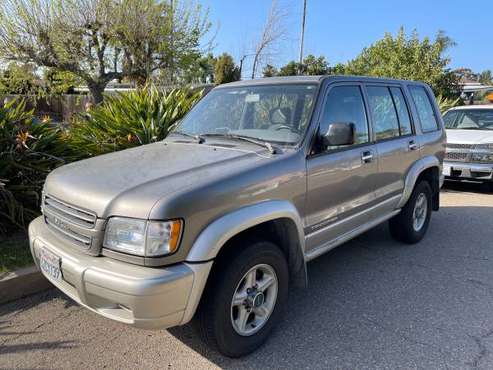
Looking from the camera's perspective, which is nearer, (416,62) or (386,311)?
(386,311)

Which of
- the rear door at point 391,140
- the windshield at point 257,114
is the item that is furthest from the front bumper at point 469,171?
the windshield at point 257,114

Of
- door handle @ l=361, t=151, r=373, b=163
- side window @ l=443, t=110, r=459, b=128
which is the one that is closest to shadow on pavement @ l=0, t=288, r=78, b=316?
door handle @ l=361, t=151, r=373, b=163

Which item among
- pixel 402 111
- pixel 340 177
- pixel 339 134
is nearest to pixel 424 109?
pixel 402 111

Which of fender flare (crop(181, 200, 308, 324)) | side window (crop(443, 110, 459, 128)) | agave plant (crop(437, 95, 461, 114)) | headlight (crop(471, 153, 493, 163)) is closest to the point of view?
fender flare (crop(181, 200, 308, 324))

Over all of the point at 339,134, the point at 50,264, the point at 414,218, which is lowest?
the point at 414,218

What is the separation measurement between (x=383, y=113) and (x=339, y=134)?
1377 millimetres

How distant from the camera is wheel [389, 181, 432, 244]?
4.77 m

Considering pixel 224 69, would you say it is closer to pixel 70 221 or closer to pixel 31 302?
pixel 31 302

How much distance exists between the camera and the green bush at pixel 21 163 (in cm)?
438

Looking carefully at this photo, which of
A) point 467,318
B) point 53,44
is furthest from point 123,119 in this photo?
point 53,44

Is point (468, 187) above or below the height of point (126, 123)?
below

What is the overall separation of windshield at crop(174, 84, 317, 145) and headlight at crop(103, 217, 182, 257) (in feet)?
4.34

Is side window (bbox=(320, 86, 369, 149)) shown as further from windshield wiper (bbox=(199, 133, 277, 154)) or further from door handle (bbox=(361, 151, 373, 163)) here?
windshield wiper (bbox=(199, 133, 277, 154))

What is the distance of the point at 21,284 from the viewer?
3551 millimetres
